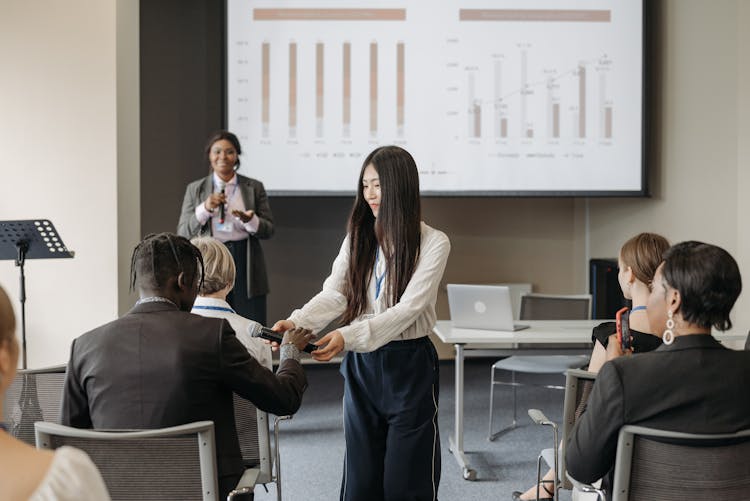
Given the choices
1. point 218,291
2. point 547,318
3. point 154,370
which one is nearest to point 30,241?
point 218,291

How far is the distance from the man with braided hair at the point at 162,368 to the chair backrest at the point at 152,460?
12 centimetres

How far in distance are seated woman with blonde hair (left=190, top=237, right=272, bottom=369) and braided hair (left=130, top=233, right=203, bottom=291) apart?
613mm

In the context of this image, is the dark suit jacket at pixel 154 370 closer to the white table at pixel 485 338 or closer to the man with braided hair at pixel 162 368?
the man with braided hair at pixel 162 368

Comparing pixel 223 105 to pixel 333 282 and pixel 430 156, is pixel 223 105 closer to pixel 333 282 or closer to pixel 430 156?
pixel 430 156

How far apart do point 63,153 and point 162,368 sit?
3.33 m

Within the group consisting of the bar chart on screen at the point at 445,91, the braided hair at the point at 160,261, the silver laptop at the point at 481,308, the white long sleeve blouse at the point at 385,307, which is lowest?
the silver laptop at the point at 481,308

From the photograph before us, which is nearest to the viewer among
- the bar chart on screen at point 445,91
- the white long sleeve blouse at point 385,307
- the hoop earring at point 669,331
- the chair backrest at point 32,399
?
the hoop earring at point 669,331

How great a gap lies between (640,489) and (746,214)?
3654mm

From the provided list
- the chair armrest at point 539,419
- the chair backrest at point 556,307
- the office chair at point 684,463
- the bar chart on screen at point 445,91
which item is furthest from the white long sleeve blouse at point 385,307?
the bar chart on screen at point 445,91

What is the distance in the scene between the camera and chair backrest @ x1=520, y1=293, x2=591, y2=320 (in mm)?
4711

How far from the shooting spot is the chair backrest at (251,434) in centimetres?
232

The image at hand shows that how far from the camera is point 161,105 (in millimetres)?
6113

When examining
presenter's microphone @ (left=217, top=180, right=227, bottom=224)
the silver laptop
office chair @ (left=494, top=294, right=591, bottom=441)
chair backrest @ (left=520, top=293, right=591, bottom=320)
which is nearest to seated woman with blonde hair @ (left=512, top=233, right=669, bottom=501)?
the silver laptop

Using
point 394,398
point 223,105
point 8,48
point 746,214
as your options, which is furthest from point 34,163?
point 746,214
